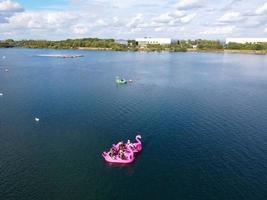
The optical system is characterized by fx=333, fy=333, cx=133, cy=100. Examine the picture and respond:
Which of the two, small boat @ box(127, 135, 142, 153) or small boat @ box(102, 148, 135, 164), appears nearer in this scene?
small boat @ box(102, 148, 135, 164)

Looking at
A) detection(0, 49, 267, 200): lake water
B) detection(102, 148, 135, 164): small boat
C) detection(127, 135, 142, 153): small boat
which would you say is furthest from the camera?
detection(127, 135, 142, 153): small boat

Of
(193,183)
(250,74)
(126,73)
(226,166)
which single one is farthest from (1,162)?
(250,74)

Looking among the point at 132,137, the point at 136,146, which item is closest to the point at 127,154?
the point at 136,146

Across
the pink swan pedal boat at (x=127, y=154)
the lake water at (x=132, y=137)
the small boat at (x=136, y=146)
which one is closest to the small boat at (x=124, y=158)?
the pink swan pedal boat at (x=127, y=154)

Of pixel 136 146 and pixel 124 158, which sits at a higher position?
pixel 136 146

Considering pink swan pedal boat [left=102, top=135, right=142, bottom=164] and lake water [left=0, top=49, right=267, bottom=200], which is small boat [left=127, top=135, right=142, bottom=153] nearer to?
pink swan pedal boat [left=102, top=135, right=142, bottom=164]

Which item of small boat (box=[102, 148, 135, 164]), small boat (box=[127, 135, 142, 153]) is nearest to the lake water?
small boat (box=[102, 148, 135, 164])

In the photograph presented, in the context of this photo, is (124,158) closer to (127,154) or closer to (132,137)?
(127,154)

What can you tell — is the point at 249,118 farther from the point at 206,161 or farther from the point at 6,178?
the point at 6,178

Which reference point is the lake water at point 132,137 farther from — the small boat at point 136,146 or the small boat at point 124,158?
the small boat at point 136,146
